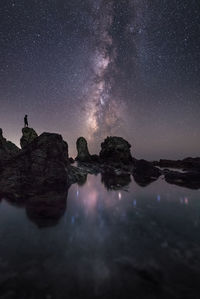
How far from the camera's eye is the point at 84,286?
5.75 meters

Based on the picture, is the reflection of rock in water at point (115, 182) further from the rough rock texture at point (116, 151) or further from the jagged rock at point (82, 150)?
the jagged rock at point (82, 150)

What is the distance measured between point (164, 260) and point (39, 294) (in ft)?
19.0

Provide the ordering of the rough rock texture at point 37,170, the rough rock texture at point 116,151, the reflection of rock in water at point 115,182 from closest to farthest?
the rough rock texture at point 37,170 < the reflection of rock in water at point 115,182 < the rough rock texture at point 116,151

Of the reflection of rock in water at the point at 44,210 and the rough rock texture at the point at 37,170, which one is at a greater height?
the rough rock texture at the point at 37,170

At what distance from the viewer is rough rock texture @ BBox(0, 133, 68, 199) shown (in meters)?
22.5

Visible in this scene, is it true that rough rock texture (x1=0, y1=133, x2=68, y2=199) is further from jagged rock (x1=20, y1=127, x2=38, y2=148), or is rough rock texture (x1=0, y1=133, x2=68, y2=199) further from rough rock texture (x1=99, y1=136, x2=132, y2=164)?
rough rock texture (x1=99, y1=136, x2=132, y2=164)

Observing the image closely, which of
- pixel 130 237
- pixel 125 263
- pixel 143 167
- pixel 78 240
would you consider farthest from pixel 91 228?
pixel 143 167

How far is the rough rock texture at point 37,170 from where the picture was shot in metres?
22.5

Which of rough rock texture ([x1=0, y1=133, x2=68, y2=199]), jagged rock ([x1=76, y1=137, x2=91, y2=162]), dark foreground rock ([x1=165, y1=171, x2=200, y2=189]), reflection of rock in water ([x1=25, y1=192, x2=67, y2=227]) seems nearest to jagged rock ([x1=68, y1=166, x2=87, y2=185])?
rough rock texture ([x1=0, y1=133, x2=68, y2=199])

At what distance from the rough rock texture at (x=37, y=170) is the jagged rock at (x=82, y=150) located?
205 ft

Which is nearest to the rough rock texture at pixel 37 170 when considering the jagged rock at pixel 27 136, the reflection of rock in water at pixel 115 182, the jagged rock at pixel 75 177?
the jagged rock at pixel 75 177

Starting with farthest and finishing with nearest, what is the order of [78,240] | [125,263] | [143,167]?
[143,167] → [78,240] → [125,263]

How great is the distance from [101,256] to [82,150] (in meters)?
86.7

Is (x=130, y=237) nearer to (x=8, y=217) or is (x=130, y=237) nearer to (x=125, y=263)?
(x=125, y=263)
